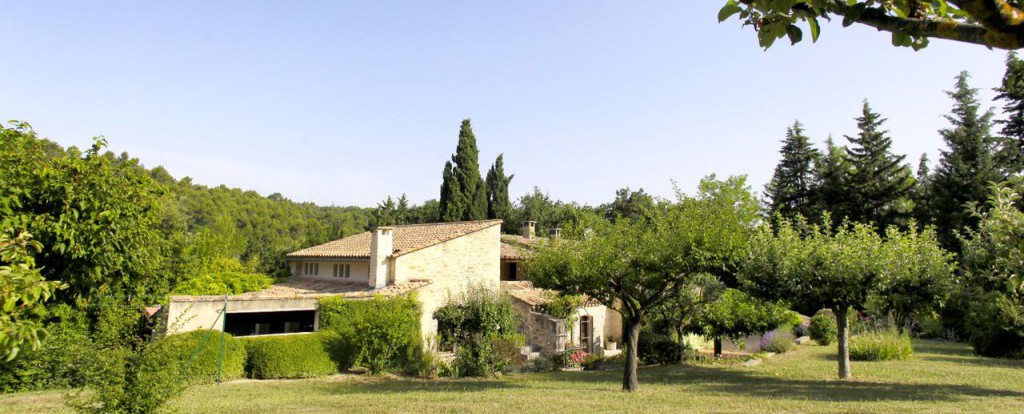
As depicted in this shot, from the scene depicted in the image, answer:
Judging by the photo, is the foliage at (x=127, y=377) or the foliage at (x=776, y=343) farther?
the foliage at (x=776, y=343)

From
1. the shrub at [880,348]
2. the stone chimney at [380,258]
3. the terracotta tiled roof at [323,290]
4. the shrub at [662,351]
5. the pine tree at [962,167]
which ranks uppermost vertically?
the pine tree at [962,167]

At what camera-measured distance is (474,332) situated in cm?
1867

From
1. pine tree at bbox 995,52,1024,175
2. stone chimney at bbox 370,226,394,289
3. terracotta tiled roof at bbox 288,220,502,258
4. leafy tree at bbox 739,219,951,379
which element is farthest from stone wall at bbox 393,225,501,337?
pine tree at bbox 995,52,1024,175

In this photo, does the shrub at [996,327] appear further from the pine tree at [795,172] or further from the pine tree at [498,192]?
the pine tree at [498,192]

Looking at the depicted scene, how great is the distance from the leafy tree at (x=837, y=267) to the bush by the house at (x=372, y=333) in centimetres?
1080

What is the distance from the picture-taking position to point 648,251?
12648 millimetres

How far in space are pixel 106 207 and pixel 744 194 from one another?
45.0 feet

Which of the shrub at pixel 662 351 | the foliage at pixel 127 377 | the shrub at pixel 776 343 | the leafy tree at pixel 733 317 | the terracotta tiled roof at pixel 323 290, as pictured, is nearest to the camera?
the foliage at pixel 127 377

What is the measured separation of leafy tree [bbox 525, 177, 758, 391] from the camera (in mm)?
12492

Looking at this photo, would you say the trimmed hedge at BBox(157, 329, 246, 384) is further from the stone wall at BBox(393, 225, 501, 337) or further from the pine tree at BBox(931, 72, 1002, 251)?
the pine tree at BBox(931, 72, 1002, 251)

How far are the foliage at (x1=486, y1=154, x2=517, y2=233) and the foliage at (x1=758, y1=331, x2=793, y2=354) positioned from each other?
2878 centimetres

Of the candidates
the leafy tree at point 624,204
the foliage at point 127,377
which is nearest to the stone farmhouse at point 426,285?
the foliage at point 127,377

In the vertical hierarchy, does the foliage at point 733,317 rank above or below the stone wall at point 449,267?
below

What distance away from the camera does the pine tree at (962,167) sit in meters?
31.3
